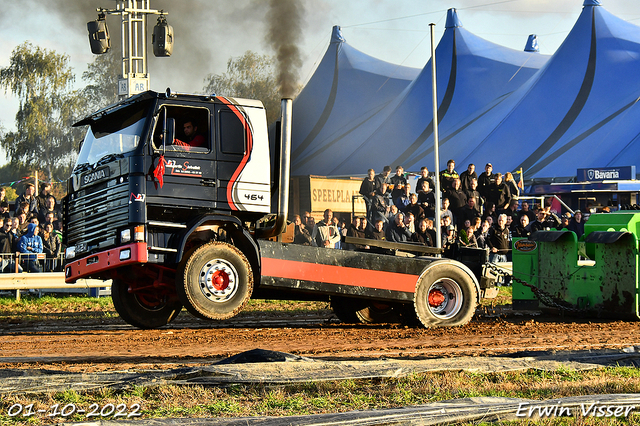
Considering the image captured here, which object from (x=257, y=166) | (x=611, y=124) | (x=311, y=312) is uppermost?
(x=611, y=124)

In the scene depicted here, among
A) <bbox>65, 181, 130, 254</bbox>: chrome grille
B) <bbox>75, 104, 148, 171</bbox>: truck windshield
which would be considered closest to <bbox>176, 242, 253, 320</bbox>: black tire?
<bbox>65, 181, 130, 254</bbox>: chrome grille

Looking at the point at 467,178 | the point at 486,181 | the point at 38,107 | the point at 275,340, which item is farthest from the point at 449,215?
the point at 38,107

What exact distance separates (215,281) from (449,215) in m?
9.68

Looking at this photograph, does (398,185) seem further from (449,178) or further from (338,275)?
(338,275)

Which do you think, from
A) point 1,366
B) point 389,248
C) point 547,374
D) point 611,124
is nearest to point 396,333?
point 389,248

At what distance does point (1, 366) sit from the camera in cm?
688

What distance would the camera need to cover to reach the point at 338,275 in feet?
32.1

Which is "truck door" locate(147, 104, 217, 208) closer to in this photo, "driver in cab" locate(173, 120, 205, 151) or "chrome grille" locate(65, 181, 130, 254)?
"driver in cab" locate(173, 120, 205, 151)

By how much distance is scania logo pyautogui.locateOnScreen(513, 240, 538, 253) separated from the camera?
11.9 meters

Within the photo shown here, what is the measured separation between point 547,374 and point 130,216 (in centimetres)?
501

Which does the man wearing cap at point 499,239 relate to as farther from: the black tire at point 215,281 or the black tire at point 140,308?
the black tire at point 215,281

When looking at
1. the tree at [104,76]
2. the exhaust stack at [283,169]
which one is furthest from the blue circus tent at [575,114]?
the tree at [104,76]

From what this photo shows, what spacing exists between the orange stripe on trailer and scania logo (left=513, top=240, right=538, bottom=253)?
2618 mm

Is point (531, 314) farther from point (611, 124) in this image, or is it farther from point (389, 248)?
point (611, 124)
